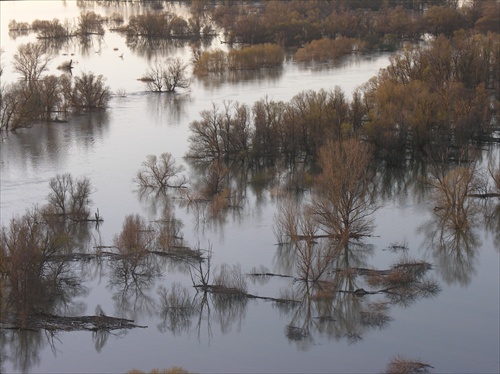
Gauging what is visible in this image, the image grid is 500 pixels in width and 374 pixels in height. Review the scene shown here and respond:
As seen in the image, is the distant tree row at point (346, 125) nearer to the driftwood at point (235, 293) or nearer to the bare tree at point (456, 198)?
the bare tree at point (456, 198)

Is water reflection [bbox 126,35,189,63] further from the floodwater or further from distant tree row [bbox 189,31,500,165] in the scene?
distant tree row [bbox 189,31,500,165]

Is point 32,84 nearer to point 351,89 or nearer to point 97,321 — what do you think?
point 351,89

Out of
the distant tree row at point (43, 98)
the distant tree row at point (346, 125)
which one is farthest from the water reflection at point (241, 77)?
the distant tree row at point (346, 125)

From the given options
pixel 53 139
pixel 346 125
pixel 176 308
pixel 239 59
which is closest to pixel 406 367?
pixel 176 308

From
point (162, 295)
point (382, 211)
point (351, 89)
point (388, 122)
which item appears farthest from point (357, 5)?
point (162, 295)

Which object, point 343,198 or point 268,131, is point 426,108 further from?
point 343,198

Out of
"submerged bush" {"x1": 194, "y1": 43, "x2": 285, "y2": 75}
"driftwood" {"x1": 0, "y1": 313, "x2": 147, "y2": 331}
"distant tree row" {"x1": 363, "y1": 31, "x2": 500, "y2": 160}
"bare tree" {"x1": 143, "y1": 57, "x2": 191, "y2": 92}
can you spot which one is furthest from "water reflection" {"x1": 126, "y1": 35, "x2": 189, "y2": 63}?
"driftwood" {"x1": 0, "y1": 313, "x2": 147, "y2": 331}
